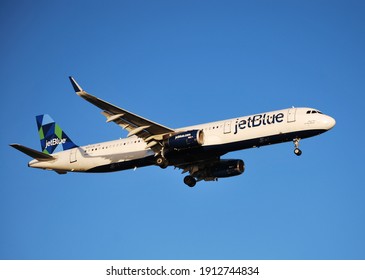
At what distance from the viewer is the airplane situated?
49.9 m

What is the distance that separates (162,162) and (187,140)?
10.5ft

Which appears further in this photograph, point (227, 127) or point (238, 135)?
point (227, 127)

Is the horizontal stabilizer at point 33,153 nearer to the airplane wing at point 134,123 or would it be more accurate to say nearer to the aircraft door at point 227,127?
the airplane wing at point 134,123

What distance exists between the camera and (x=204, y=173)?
187 feet

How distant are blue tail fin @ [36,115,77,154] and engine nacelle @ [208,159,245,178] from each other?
12.8 metres

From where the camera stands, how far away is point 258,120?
50.8 metres

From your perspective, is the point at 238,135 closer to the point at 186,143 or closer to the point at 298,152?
the point at 186,143

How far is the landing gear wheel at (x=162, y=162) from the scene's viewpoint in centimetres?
5272

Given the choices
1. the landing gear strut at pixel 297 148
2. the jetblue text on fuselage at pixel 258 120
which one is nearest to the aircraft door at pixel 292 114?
the jetblue text on fuselage at pixel 258 120

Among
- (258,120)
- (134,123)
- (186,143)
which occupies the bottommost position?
(186,143)

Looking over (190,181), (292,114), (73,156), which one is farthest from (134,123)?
(292,114)

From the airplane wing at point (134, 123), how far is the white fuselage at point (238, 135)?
1.69 meters

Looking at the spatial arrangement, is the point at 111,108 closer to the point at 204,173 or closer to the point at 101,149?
the point at 101,149
